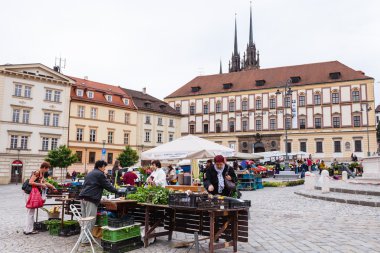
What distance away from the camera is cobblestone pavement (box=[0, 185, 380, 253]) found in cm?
718

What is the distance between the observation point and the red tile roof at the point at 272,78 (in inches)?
2206

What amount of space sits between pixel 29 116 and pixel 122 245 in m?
39.3

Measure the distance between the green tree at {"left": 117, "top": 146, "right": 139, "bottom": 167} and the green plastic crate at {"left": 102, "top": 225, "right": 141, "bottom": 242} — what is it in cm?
4106

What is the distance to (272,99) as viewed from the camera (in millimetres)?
58562

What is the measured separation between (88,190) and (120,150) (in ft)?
147

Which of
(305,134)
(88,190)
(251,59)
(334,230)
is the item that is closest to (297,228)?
(334,230)

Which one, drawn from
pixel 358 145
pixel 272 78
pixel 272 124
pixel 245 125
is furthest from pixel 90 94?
pixel 358 145

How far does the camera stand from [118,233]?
7074 millimetres

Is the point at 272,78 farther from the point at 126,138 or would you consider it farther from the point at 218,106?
the point at 126,138

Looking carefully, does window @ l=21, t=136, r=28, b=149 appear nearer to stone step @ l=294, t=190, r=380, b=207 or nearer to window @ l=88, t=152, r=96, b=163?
→ window @ l=88, t=152, r=96, b=163

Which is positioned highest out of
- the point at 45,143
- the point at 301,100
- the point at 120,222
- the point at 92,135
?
the point at 301,100

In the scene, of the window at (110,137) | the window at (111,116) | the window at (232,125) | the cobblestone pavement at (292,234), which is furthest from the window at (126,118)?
the cobblestone pavement at (292,234)

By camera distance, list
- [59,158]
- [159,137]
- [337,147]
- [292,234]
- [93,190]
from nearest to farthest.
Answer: [93,190], [292,234], [59,158], [337,147], [159,137]

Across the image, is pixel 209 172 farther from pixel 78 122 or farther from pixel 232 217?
pixel 78 122
